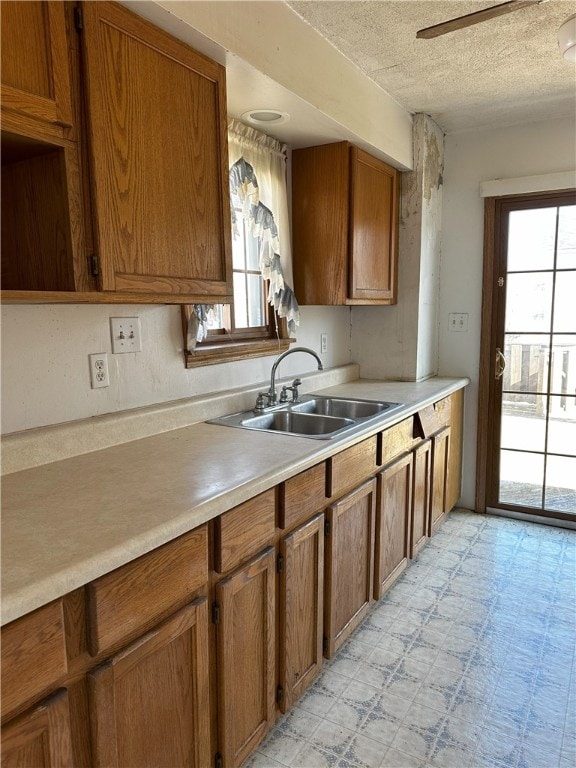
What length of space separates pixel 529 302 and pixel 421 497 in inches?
55.2

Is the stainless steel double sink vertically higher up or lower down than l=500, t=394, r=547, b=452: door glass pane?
higher up

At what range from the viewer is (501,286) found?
3.15m

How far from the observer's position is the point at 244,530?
133 cm

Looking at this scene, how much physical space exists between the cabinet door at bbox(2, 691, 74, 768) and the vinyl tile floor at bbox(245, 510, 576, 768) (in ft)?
2.70

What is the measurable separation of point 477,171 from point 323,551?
2536mm

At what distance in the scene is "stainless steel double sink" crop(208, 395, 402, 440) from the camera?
79.2 inches

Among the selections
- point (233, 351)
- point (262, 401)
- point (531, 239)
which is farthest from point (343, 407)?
point (531, 239)

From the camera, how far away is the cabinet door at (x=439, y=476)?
2.75m

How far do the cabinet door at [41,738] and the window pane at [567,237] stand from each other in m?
3.11

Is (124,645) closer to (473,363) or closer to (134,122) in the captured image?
(134,122)

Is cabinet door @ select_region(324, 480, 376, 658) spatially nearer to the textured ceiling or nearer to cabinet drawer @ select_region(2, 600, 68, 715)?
cabinet drawer @ select_region(2, 600, 68, 715)

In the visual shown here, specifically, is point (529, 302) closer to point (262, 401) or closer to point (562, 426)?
point (562, 426)

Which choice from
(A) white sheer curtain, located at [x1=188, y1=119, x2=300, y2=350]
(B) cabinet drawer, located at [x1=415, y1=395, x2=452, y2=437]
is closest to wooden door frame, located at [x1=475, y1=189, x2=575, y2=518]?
(B) cabinet drawer, located at [x1=415, y1=395, x2=452, y2=437]

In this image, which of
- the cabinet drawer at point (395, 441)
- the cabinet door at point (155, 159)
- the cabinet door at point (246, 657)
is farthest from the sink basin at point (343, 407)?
the cabinet door at point (246, 657)
